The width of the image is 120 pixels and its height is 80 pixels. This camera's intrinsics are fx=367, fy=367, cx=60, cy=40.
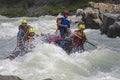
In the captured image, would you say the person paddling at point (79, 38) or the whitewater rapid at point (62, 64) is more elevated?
the person paddling at point (79, 38)

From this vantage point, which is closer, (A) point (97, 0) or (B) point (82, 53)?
(B) point (82, 53)

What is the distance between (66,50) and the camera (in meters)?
18.4

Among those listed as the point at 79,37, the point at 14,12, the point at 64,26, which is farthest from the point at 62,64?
the point at 14,12

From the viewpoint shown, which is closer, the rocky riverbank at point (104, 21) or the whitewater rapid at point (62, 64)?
the whitewater rapid at point (62, 64)

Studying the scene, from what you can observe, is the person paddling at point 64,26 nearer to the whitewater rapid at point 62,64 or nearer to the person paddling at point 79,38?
the person paddling at point 79,38

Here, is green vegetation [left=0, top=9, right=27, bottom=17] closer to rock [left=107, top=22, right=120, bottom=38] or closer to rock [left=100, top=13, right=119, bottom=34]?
rock [left=100, top=13, right=119, bottom=34]

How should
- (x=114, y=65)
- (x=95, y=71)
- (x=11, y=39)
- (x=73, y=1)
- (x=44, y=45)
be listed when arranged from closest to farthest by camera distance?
(x=95, y=71) → (x=114, y=65) → (x=44, y=45) → (x=11, y=39) → (x=73, y=1)

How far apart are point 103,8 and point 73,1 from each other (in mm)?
10674

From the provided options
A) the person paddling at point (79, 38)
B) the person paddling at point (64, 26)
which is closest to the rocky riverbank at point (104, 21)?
the person paddling at point (64, 26)

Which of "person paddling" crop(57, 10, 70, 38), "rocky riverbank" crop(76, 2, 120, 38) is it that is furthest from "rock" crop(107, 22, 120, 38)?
"person paddling" crop(57, 10, 70, 38)

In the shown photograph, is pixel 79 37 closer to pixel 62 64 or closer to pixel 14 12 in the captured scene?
pixel 62 64

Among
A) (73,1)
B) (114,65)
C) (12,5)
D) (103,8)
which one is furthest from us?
(12,5)

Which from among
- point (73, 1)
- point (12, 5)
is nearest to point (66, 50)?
point (73, 1)

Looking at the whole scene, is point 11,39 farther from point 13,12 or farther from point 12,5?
point 12,5
